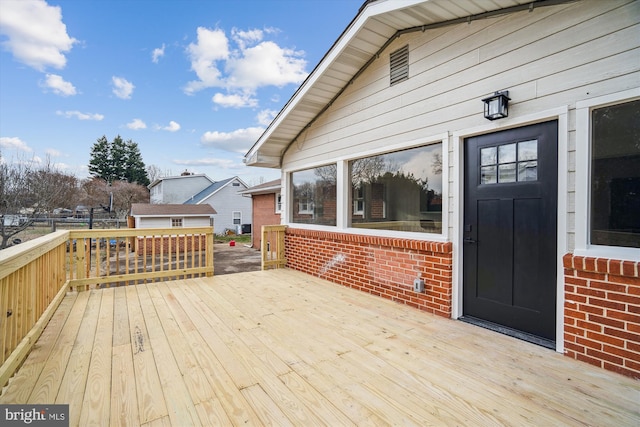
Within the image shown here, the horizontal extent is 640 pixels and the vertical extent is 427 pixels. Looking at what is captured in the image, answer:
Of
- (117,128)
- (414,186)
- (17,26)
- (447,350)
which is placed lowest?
(447,350)

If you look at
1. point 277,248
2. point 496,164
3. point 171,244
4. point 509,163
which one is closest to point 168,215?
point 171,244

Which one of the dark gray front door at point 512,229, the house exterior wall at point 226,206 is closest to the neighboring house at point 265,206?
the house exterior wall at point 226,206

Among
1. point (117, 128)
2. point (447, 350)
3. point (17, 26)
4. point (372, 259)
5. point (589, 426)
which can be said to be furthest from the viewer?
point (117, 128)

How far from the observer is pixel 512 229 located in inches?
110

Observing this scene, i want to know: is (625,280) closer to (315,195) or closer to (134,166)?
(315,195)

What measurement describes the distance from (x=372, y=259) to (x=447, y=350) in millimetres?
1825

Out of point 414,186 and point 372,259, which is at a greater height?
point 414,186

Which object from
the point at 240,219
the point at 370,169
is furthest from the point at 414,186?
the point at 240,219

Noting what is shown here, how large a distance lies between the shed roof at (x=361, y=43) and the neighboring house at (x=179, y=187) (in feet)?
80.4

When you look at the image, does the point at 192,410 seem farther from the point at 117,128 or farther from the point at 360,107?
the point at 117,128

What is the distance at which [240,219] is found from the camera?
2488cm

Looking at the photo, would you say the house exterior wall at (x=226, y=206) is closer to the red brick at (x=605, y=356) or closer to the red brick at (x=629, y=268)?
the red brick at (x=605, y=356)

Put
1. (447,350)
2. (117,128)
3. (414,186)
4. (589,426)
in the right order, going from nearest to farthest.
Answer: (589,426) < (447,350) < (414,186) < (117,128)

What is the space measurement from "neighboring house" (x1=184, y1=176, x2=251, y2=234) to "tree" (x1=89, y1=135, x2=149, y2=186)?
16.9 metres
